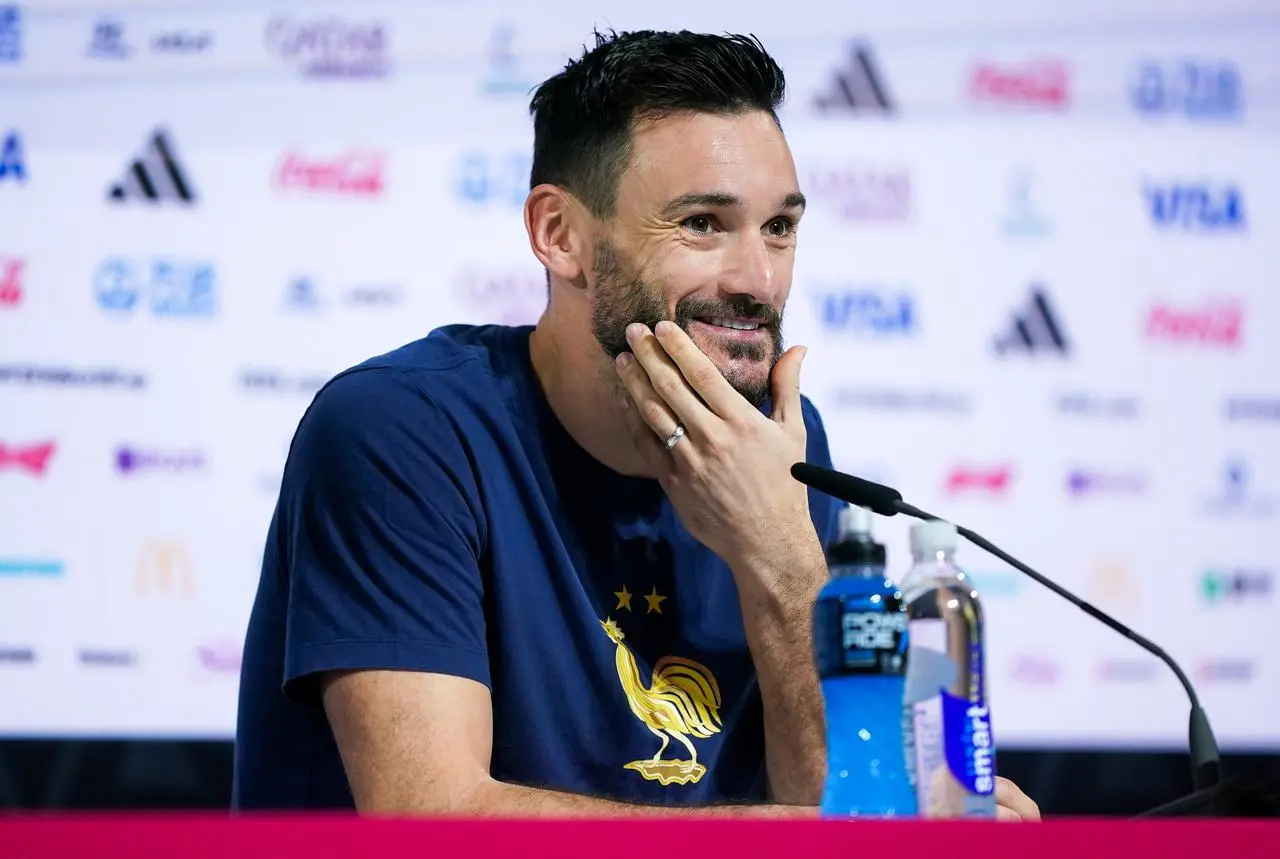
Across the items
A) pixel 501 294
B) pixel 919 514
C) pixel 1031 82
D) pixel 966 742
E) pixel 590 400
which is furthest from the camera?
pixel 1031 82

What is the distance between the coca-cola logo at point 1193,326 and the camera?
126 inches

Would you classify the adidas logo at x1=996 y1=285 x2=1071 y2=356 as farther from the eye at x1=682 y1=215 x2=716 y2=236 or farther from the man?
the eye at x1=682 y1=215 x2=716 y2=236

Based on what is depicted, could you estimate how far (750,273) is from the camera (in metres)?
1.98

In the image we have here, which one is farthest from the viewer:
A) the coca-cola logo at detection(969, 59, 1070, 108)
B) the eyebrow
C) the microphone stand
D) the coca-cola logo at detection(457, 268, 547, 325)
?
the coca-cola logo at detection(969, 59, 1070, 108)

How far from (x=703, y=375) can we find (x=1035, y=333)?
1516mm

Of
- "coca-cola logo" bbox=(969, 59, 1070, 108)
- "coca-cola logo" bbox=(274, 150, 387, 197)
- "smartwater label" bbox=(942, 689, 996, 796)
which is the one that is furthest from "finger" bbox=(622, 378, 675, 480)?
"coca-cola logo" bbox=(969, 59, 1070, 108)

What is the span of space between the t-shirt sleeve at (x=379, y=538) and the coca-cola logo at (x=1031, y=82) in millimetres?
1925

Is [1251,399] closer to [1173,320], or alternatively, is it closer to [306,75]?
[1173,320]

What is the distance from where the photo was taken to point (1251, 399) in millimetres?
3205

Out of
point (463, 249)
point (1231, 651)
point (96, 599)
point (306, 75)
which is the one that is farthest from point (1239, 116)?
point (96, 599)

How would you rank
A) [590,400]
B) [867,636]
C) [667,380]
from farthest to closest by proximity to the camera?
[590,400] → [667,380] → [867,636]

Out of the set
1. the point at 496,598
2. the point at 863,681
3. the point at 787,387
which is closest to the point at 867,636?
the point at 863,681

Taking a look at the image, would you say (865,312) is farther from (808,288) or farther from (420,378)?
(420,378)

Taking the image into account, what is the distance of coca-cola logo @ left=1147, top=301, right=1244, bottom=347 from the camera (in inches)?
126
